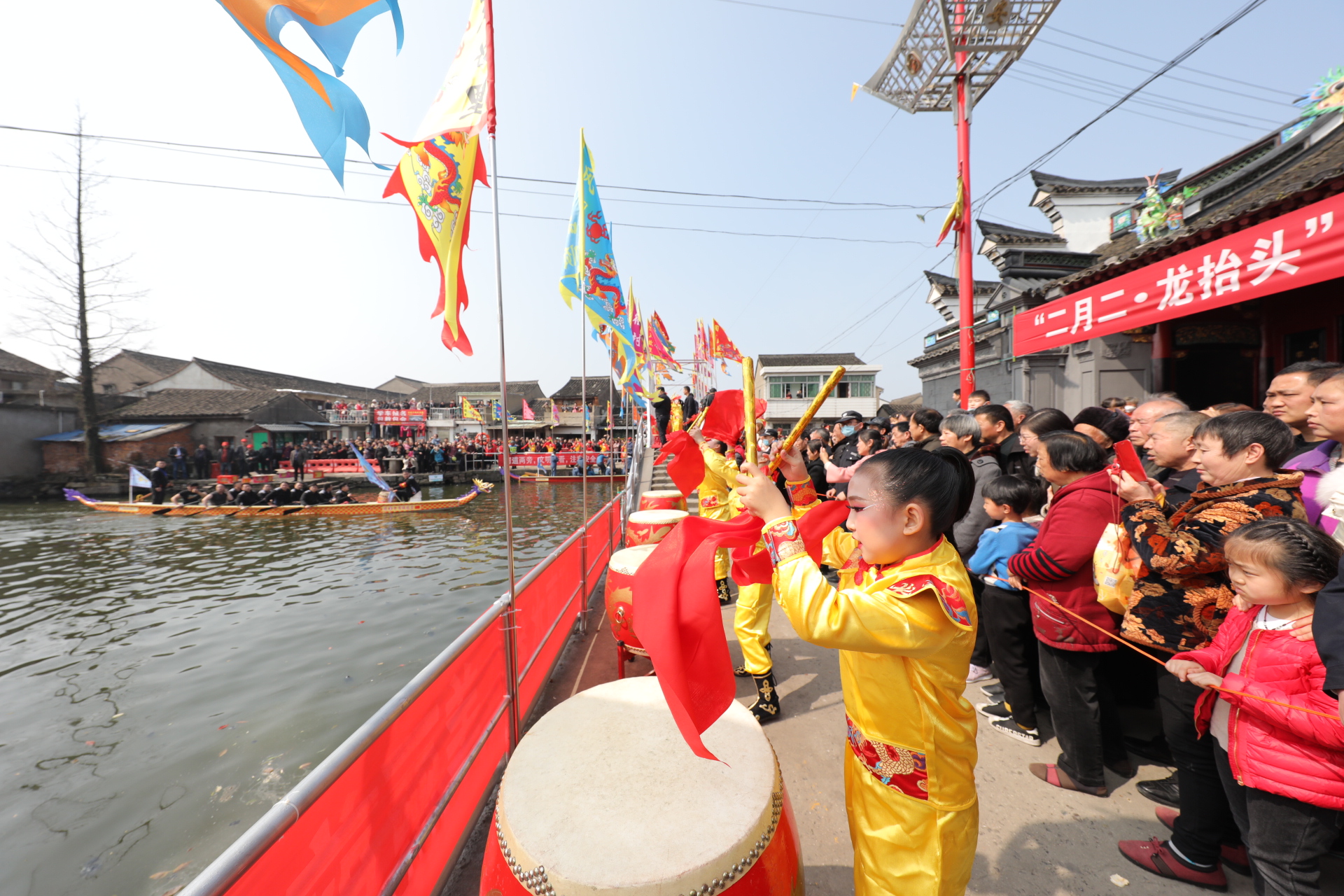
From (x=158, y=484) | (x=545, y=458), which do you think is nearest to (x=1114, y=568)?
(x=545, y=458)

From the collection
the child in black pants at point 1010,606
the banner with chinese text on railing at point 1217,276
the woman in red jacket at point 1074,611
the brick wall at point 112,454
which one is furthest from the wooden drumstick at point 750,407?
the brick wall at point 112,454

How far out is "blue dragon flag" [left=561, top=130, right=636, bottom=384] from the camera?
624 centimetres

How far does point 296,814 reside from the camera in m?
1.24

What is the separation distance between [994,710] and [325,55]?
16.1 feet

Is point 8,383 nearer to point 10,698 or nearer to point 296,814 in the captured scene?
point 10,698

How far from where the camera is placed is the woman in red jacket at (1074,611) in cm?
249

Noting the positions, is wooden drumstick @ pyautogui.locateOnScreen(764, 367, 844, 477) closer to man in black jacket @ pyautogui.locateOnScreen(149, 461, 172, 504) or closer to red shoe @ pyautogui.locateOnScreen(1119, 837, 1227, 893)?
red shoe @ pyautogui.locateOnScreen(1119, 837, 1227, 893)

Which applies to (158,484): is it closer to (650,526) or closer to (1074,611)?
(650,526)

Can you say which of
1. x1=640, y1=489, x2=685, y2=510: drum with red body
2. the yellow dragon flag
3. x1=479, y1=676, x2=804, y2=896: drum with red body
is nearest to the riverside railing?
x1=479, y1=676, x2=804, y2=896: drum with red body

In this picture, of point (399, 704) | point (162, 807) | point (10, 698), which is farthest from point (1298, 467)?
point (10, 698)

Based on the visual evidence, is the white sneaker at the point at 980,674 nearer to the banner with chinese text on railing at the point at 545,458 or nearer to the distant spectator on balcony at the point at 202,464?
the banner with chinese text on railing at the point at 545,458

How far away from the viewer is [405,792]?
6.04ft

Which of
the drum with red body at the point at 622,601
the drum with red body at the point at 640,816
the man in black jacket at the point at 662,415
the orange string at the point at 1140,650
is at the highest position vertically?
the man in black jacket at the point at 662,415

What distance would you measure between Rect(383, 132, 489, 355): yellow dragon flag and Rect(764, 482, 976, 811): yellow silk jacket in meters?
2.51
